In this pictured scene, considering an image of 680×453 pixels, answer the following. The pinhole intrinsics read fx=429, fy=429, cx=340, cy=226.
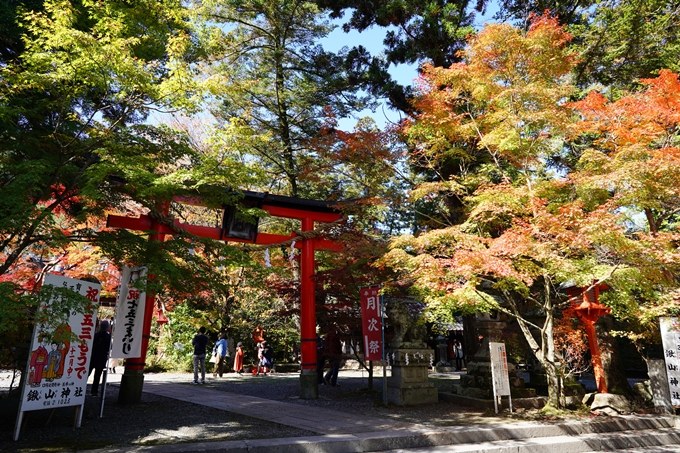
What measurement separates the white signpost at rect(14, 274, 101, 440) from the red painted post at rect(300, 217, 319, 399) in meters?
5.46

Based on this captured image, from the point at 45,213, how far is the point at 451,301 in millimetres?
7505

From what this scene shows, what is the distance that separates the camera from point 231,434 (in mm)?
6605

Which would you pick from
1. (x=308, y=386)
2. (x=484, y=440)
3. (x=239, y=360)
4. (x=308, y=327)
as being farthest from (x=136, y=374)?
(x=239, y=360)

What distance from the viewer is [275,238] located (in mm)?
12891

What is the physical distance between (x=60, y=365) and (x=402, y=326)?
23.6 feet

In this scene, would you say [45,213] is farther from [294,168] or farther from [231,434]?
[294,168]

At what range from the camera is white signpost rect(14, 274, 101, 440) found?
618 centimetres

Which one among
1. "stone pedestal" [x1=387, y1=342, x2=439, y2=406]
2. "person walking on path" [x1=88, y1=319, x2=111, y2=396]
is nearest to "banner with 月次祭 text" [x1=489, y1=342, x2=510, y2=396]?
"stone pedestal" [x1=387, y1=342, x2=439, y2=406]

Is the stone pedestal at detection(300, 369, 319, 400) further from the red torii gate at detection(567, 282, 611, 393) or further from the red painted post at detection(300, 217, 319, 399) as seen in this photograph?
the red torii gate at detection(567, 282, 611, 393)

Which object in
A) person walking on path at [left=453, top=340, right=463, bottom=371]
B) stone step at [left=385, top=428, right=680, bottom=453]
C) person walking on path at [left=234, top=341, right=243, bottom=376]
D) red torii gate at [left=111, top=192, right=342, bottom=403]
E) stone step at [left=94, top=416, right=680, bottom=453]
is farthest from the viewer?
person walking on path at [left=453, top=340, right=463, bottom=371]

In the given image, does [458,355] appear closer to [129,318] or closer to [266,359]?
[266,359]

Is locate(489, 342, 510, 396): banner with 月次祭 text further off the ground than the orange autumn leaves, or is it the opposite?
the orange autumn leaves

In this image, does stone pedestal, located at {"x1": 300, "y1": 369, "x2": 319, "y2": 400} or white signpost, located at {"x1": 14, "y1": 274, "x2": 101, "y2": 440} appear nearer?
white signpost, located at {"x1": 14, "y1": 274, "x2": 101, "y2": 440}

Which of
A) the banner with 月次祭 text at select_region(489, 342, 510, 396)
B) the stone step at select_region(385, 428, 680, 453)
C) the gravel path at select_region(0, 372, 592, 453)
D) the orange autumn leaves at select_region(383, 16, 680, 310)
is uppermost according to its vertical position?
the orange autumn leaves at select_region(383, 16, 680, 310)
